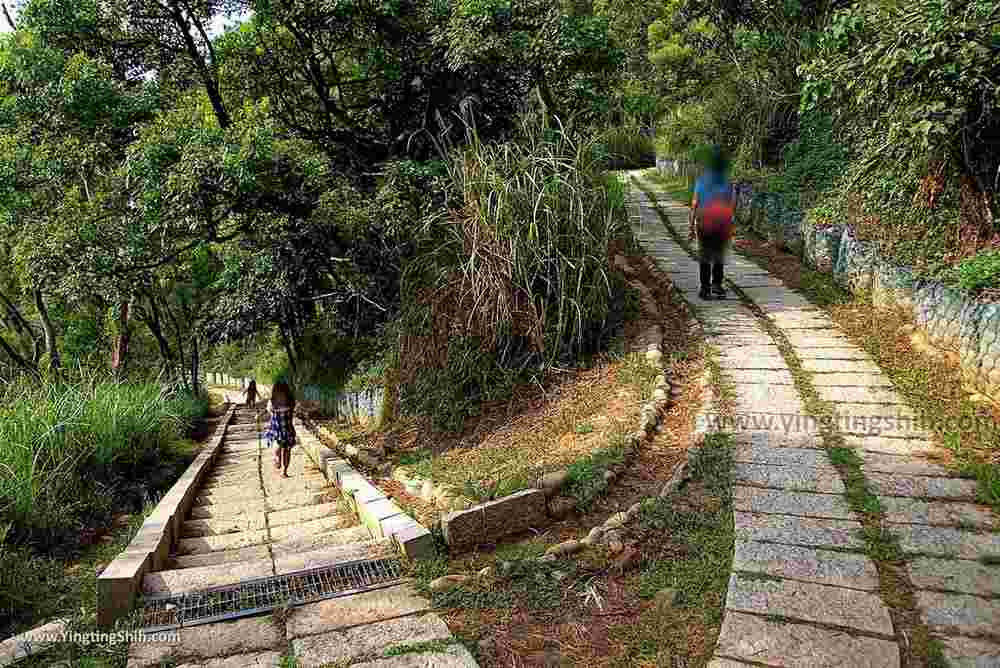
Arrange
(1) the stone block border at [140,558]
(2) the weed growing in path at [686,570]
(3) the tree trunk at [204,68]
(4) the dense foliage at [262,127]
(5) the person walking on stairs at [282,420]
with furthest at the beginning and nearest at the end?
(3) the tree trunk at [204,68] → (4) the dense foliage at [262,127] → (5) the person walking on stairs at [282,420] → (1) the stone block border at [140,558] → (2) the weed growing in path at [686,570]

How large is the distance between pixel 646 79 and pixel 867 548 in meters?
16.4

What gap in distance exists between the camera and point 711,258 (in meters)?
7.06

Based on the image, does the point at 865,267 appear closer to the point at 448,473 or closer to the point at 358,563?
the point at 448,473

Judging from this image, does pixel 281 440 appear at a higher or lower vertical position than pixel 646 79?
lower

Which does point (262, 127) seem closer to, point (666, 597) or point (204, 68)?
point (204, 68)

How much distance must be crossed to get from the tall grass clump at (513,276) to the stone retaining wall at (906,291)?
2367 mm

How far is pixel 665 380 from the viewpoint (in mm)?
5090

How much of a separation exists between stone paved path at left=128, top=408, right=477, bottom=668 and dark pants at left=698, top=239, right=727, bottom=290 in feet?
14.3

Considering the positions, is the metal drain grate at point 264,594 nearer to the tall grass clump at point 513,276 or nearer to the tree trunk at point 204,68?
the tall grass clump at point 513,276

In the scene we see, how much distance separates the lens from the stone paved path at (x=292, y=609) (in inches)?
94.2

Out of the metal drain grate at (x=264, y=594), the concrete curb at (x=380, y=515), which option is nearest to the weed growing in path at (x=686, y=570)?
the concrete curb at (x=380, y=515)

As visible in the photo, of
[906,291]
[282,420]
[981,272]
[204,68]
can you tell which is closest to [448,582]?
[282,420]

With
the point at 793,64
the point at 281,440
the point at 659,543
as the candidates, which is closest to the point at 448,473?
the point at 659,543

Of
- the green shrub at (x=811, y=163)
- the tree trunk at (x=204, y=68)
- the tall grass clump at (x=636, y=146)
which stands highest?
the tall grass clump at (x=636, y=146)
